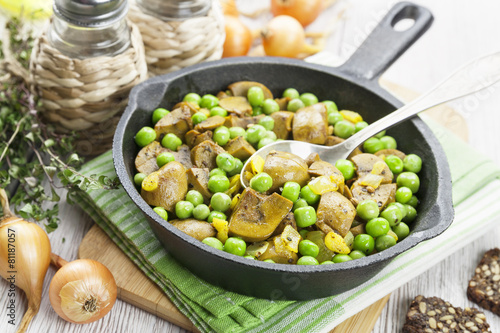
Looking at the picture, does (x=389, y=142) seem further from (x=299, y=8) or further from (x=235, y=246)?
(x=299, y=8)

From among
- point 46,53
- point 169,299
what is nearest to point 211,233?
point 169,299

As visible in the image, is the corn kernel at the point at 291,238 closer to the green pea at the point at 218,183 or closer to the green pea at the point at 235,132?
the green pea at the point at 218,183

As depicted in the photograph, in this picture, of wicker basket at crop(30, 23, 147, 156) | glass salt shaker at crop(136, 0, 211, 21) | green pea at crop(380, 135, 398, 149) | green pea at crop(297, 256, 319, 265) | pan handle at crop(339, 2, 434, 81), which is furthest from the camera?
glass salt shaker at crop(136, 0, 211, 21)

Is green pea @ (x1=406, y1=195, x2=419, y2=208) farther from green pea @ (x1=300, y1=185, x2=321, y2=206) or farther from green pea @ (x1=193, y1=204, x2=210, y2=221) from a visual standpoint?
green pea @ (x1=193, y1=204, x2=210, y2=221)

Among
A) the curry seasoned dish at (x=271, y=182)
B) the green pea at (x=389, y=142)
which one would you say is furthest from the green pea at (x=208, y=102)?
the green pea at (x=389, y=142)

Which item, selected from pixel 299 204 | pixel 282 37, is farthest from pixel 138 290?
pixel 282 37

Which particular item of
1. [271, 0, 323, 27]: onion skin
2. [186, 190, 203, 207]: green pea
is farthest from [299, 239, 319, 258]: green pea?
[271, 0, 323, 27]: onion skin
